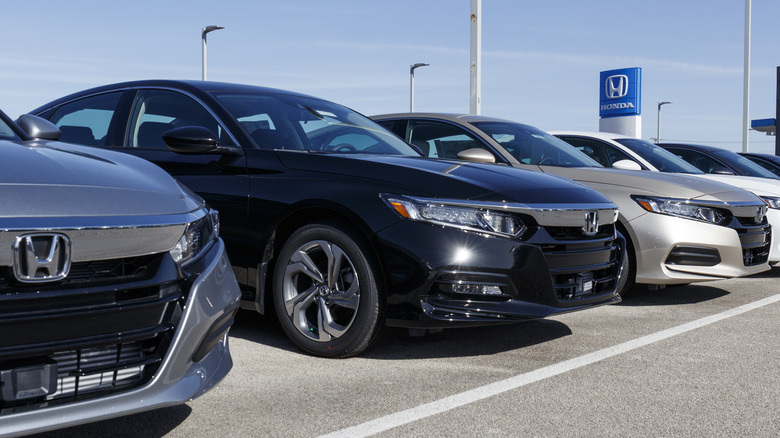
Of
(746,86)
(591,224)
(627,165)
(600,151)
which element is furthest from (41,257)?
(746,86)

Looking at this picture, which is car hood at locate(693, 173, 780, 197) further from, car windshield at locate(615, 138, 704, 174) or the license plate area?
the license plate area

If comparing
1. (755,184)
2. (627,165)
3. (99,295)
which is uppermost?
(627,165)

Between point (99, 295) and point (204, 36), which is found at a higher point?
point (204, 36)

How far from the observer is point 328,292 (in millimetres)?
4332

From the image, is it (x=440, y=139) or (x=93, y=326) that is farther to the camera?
(x=440, y=139)

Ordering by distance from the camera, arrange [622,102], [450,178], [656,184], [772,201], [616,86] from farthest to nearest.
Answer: [616,86] < [622,102] < [772,201] < [656,184] < [450,178]

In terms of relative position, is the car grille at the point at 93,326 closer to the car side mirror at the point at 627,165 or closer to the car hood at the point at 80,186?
the car hood at the point at 80,186

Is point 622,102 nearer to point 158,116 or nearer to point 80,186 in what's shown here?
point 158,116

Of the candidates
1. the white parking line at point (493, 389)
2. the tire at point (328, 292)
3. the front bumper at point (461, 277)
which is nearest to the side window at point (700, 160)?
the white parking line at point (493, 389)

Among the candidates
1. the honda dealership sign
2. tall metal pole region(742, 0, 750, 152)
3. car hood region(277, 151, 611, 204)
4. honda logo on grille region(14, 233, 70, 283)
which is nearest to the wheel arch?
car hood region(277, 151, 611, 204)

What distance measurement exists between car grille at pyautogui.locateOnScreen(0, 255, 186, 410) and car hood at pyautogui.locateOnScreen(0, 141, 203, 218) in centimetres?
20

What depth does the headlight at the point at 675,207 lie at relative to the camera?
6.32m

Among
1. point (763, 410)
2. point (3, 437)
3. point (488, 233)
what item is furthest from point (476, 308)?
point (3, 437)

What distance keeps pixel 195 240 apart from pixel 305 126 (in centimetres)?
242
